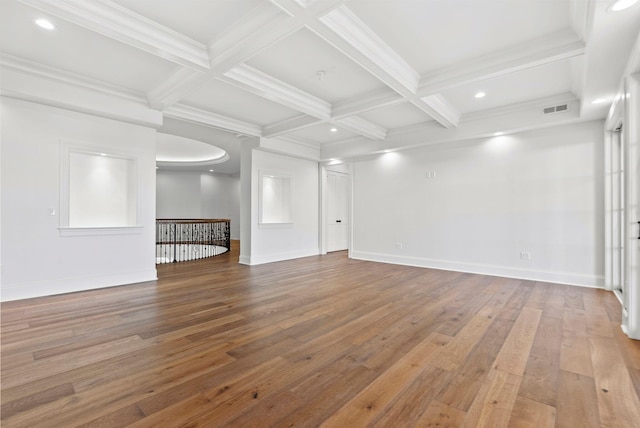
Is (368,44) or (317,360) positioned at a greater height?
(368,44)

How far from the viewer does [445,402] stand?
1785mm

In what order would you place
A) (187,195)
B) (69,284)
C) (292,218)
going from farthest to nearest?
1. (187,195)
2. (292,218)
3. (69,284)

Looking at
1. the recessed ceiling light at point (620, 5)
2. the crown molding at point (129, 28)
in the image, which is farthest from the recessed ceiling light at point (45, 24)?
the recessed ceiling light at point (620, 5)

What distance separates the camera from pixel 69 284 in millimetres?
4184

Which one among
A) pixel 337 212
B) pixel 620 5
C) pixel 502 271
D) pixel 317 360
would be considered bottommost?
pixel 317 360

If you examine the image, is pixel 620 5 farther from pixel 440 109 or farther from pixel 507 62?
pixel 440 109

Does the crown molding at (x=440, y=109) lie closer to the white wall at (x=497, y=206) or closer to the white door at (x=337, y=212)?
the white wall at (x=497, y=206)

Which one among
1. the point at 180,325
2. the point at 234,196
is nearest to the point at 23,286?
the point at 180,325

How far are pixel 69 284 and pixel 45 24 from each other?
10.6 feet

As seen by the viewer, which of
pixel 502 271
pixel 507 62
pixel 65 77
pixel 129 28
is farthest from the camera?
pixel 502 271

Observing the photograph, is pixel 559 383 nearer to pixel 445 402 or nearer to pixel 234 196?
pixel 445 402

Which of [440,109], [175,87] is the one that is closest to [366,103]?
[440,109]

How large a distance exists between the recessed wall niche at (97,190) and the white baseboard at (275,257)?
2432 millimetres

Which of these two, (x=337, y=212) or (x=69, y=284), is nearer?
(x=69, y=284)
